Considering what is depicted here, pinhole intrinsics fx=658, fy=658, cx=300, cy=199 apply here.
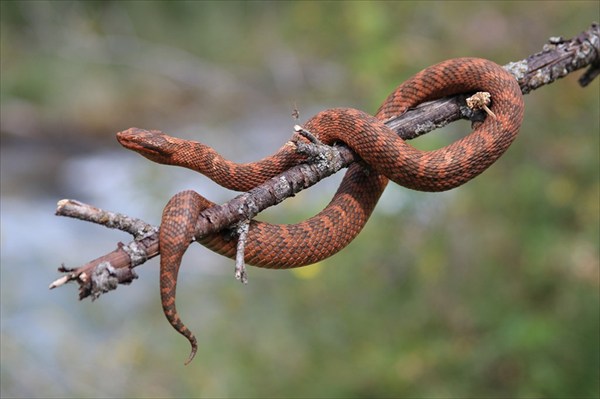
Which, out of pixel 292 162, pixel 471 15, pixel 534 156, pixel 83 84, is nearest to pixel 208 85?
Answer: pixel 83 84

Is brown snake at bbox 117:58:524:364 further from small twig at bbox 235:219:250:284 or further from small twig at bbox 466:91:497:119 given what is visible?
small twig at bbox 235:219:250:284

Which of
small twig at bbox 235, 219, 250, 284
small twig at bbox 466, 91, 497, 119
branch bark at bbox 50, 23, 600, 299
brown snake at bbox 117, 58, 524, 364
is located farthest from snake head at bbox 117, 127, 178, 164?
small twig at bbox 466, 91, 497, 119

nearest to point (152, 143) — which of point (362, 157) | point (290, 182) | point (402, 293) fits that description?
point (290, 182)

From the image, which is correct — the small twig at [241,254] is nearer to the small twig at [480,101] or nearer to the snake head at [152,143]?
the snake head at [152,143]

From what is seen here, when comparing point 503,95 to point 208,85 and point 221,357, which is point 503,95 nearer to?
point 221,357

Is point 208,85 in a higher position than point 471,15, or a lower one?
higher

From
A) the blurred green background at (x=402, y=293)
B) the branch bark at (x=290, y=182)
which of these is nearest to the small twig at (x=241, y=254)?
the branch bark at (x=290, y=182)
